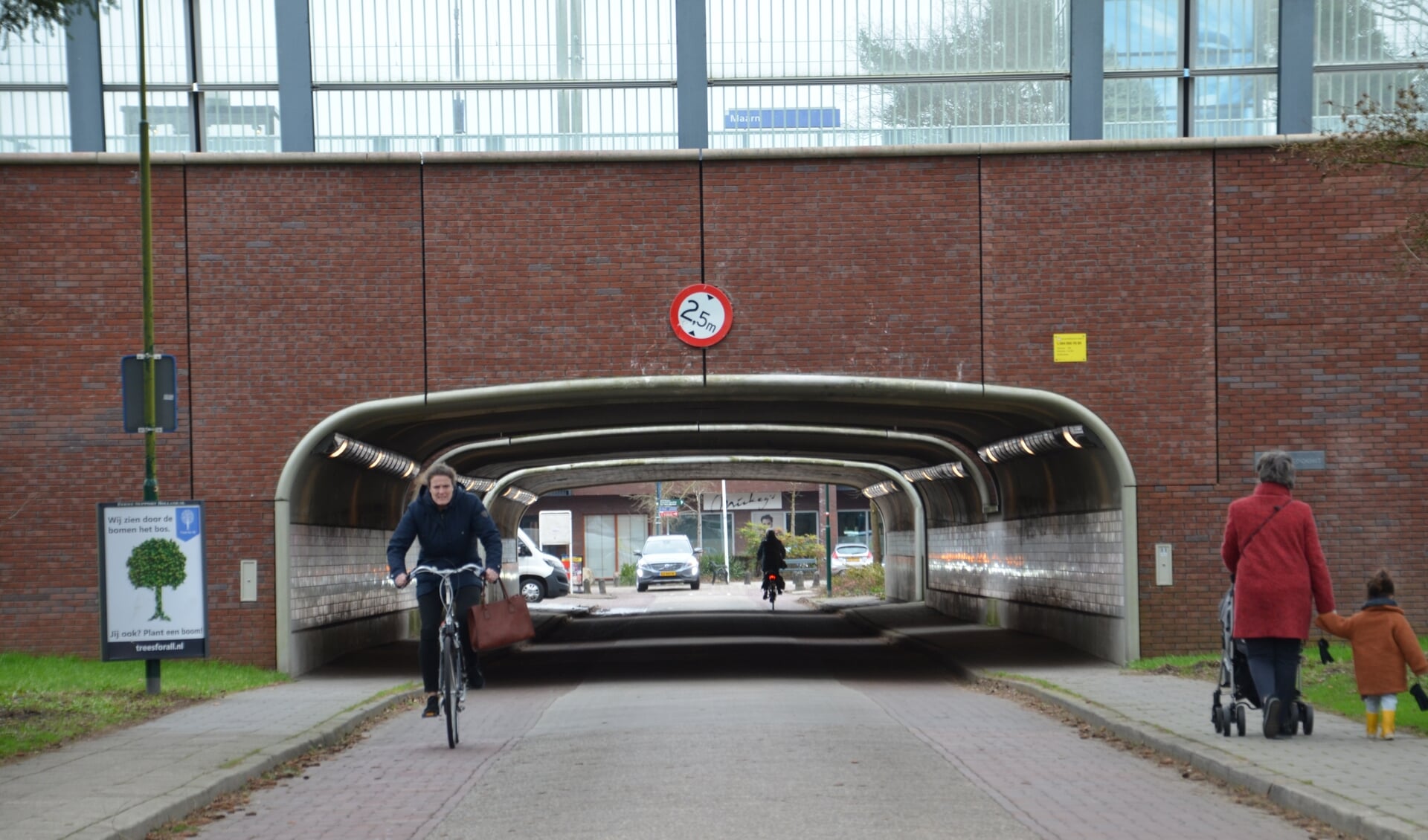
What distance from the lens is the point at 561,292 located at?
1741cm

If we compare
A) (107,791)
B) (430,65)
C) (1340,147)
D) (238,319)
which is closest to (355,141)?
(430,65)

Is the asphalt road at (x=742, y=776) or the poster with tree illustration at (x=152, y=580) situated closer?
the asphalt road at (x=742, y=776)

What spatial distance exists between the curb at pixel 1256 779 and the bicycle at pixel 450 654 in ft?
14.4

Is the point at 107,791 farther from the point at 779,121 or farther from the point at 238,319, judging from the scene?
the point at 779,121

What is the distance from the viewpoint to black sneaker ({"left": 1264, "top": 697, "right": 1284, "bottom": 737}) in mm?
9883

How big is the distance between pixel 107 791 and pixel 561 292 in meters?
9.77

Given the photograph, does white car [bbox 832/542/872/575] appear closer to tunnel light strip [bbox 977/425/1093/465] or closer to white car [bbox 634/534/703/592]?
white car [bbox 634/534/703/592]

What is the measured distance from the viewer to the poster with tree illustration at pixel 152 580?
13.8 m

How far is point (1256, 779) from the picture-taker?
8.38m

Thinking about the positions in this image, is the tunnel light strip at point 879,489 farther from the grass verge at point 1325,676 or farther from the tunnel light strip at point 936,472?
the grass verge at point 1325,676

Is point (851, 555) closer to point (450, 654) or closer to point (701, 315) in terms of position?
point (701, 315)

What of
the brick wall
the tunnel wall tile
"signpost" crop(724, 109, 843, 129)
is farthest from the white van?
the brick wall

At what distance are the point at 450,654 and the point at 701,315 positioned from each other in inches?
291

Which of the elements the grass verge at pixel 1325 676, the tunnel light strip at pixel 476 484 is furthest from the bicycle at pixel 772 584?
the grass verge at pixel 1325 676
